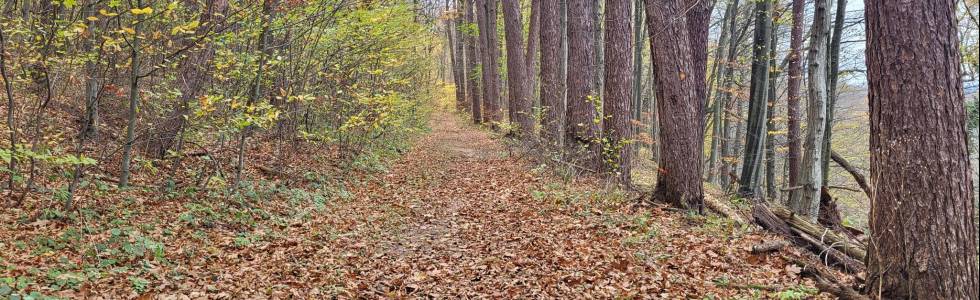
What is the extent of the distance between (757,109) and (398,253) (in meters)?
9.62

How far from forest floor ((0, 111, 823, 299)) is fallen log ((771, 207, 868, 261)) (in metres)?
0.66

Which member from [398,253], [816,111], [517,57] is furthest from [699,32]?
[517,57]

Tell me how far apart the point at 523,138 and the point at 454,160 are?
2437 millimetres

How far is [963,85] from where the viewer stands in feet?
11.7

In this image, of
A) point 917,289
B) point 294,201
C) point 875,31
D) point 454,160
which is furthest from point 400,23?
point 917,289

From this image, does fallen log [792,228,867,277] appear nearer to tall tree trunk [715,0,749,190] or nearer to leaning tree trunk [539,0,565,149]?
leaning tree trunk [539,0,565,149]

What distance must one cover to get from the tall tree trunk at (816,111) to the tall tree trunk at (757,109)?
2641 mm

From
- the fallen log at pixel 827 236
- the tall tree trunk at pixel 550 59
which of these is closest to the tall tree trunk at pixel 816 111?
the fallen log at pixel 827 236

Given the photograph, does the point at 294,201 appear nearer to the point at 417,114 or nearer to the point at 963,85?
the point at 963,85

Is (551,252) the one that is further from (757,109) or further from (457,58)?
(457,58)

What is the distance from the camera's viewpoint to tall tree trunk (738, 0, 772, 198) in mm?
12031

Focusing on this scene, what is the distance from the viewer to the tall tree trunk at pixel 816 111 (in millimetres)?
8938

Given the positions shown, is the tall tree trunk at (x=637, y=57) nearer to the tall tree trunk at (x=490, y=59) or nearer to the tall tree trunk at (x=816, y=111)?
the tall tree trunk at (x=490, y=59)

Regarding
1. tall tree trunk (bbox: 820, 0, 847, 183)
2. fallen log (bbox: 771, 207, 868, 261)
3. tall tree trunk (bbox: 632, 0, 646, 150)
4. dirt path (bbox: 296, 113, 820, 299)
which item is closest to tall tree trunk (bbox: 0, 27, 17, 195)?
dirt path (bbox: 296, 113, 820, 299)
